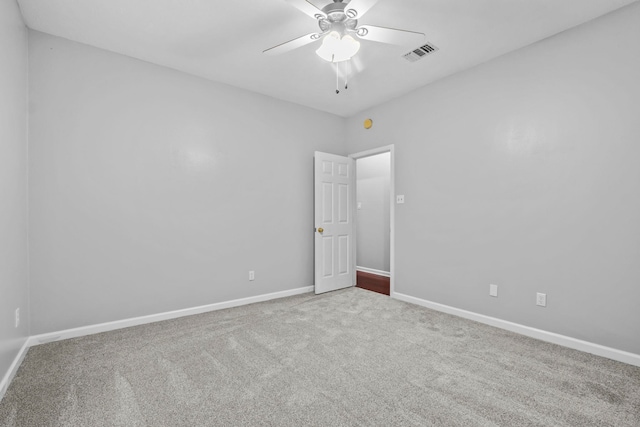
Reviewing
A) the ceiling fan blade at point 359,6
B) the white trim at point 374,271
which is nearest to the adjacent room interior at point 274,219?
the ceiling fan blade at point 359,6

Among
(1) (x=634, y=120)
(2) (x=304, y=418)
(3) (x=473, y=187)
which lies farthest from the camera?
(3) (x=473, y=187)

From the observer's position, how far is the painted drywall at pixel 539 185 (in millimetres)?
2301

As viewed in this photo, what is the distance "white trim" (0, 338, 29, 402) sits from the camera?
1853 mm

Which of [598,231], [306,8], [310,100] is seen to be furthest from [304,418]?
[310,100]

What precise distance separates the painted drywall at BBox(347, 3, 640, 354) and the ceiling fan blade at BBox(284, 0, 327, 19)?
208cm

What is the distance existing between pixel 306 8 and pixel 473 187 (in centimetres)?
246

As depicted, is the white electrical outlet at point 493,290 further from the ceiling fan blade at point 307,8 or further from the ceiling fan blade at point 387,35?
the ceiling fan blade at point 307,8

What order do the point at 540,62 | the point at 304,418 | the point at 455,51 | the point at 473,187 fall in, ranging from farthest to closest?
the point at 473,187
the point at 455,51
the point at 540,62
the point at 304,418

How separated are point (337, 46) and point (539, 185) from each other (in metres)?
2.22

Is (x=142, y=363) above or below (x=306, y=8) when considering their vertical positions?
below

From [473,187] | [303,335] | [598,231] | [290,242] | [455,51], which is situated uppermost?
[455,51]

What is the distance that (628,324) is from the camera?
7.41 ft

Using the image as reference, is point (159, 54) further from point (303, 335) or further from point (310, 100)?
point (303, 335)

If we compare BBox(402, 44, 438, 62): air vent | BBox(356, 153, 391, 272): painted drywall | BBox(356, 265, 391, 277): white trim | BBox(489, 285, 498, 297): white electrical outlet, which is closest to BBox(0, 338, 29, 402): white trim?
BBox(489, 285, 498, 297): white electrical outlet
